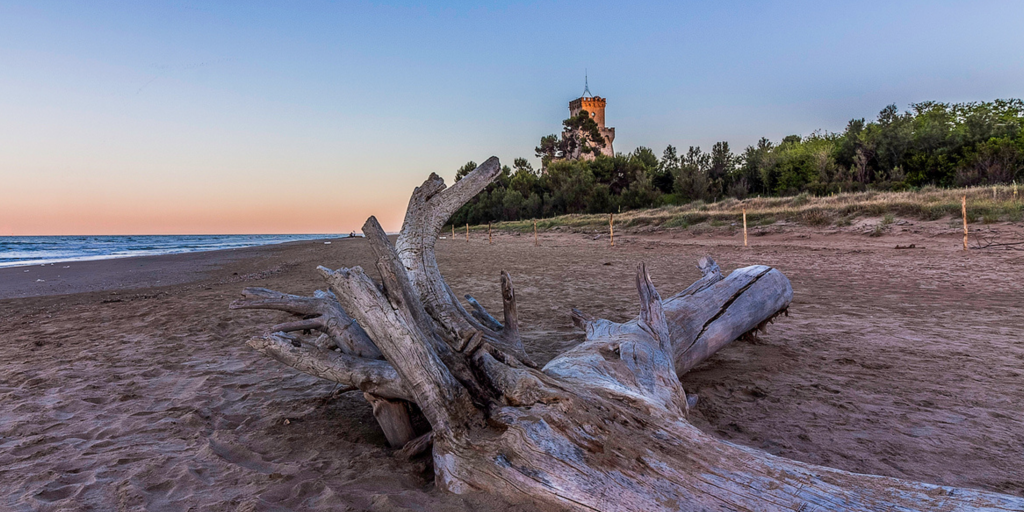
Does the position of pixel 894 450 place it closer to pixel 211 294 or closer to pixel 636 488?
pixel 636 488

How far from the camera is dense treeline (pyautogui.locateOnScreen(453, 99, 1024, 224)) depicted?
31.4 metres

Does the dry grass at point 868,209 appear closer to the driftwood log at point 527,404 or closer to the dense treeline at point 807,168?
the dense treeline at point 807,168

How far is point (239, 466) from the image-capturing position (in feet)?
7.97

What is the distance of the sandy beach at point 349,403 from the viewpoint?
2250 millimetres

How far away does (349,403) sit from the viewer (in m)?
3.38

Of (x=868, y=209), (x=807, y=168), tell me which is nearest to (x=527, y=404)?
(x=868, y=209)

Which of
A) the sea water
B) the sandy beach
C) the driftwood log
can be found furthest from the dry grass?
the sea water

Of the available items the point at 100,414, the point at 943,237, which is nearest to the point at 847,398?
the point at 100,414

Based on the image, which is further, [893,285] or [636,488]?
[893,285]

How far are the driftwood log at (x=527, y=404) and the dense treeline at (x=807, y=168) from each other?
3369cm

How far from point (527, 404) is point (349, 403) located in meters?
1.73

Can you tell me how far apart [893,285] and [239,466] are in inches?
377

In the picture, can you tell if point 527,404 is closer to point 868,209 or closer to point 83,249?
point 868,209

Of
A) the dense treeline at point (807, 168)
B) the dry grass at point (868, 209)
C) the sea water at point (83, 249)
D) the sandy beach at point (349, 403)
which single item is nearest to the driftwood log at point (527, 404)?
the sandy beach at point (349, 403)
